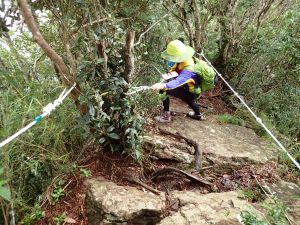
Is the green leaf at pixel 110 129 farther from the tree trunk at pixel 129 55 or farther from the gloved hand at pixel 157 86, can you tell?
the gloved hand at pixel 157 86

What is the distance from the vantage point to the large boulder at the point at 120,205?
2.61 metres

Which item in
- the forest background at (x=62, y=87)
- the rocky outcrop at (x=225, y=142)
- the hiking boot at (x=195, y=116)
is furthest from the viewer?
the hiking boot at (x=195, y=116)

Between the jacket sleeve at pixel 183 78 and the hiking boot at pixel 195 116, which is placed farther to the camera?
the hiking boot at pixel 195 116

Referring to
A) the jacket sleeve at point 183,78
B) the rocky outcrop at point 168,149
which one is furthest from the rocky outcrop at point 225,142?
the jacket sleeve at point 183,78

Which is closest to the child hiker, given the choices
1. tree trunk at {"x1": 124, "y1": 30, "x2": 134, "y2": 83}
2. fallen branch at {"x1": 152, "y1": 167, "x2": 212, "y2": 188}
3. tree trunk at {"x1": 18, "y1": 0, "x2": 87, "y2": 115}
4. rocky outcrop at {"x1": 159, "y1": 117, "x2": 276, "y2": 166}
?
rocky outcrop at {"x1": 159, "y1": 117, "x2": 276, "y2": 166}

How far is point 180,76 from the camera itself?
425cm

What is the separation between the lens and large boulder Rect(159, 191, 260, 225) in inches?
106

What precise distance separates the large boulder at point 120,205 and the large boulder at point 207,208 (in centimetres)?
14

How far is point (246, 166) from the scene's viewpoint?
12.4 ft

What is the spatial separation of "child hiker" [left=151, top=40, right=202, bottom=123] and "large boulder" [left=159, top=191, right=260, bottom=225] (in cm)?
141

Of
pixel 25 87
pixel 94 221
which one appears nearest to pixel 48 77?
pixel 25 87

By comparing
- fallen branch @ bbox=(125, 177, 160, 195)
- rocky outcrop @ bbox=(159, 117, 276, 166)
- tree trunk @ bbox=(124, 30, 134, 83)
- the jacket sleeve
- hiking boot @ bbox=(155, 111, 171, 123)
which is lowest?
rocky outcrop @ bbox=(159, 117, 276, 166)

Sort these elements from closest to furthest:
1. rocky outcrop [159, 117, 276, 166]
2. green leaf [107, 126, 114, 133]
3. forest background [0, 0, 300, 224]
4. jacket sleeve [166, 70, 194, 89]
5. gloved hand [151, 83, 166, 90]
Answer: forest background [0, 0, 300, 224]
green leaf [107, 126, 114, 133]
gloved hand [151, 83, 166, 90]
rocky outcrop [159, 117, 276, 166]
jacket sleeve [166, 70, 194, 89]

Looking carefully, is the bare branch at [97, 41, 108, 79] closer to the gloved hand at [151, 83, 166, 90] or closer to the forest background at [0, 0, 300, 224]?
the forest background at [0, 0, 300, 224]
